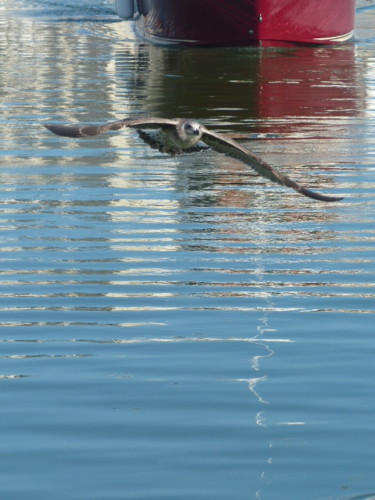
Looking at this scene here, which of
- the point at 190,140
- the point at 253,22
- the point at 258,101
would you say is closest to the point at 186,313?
the point at 190,140

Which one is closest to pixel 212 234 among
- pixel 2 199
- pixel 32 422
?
pixel 2 199

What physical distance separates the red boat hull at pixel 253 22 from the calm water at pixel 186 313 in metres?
9.60

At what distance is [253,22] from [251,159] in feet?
71.2

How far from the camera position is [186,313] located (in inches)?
435

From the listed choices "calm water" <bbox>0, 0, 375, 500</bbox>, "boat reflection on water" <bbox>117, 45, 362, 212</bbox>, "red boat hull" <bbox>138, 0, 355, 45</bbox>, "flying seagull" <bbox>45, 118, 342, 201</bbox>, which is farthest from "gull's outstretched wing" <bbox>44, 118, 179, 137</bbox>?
"red boat hull" <bbox>138, 0, 355, 45</bbox>

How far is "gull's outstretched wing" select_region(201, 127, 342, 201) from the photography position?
33.2 ft

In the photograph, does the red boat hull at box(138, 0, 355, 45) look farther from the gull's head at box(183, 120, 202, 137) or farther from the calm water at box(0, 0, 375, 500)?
the gull's head at box(183, 120, 202, 137)

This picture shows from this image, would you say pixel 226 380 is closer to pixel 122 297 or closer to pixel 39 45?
pixel 122 297

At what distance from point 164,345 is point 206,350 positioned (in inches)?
14.2

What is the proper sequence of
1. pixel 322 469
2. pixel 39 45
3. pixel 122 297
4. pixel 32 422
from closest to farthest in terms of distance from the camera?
1. pixel 322 469
2. pixel 32 422
3. pixel 122 297
4. pixel 39 45

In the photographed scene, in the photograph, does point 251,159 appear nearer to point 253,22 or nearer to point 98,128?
point 98,128

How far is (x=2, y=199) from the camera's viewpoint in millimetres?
15266

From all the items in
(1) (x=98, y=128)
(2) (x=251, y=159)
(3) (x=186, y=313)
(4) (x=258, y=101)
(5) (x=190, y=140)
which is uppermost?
(1) (x=98, y=128)

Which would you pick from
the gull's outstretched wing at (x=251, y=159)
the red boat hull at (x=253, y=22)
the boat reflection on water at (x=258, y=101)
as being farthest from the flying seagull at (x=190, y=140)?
the red boat hull at (x=253, y=22)
